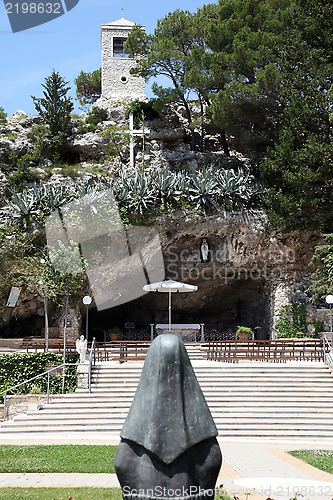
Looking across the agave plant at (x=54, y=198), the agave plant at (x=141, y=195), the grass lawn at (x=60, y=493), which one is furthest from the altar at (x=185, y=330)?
the grass lawn at (x=60, y=493)

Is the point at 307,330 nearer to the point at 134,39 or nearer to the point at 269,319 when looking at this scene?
the point at 269,319

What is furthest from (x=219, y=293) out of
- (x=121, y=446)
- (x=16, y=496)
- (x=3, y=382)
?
(x=121, y=446)

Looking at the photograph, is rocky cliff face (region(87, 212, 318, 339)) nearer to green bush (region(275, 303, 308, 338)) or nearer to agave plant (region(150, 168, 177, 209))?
green bush (region(275, 303, 308, 338))

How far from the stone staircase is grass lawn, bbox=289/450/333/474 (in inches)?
96.5

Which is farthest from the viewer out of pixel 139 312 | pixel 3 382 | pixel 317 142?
pixel 139 312

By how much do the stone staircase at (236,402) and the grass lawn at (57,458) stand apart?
2.88 metres

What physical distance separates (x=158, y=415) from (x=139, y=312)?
26795 millimetres

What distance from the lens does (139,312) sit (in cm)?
3098

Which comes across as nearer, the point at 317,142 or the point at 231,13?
the point at 317,142

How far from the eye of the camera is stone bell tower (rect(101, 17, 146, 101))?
38875 millimetres

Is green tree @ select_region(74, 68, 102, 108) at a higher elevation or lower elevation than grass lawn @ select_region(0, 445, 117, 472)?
higher

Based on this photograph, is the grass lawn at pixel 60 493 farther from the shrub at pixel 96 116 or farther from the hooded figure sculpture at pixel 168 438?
the shrub at pixel 96 116

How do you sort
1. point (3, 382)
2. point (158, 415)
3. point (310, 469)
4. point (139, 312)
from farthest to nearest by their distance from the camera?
point (139, 312) → point (3, 382) → point (310, 469) → point (158, 415)

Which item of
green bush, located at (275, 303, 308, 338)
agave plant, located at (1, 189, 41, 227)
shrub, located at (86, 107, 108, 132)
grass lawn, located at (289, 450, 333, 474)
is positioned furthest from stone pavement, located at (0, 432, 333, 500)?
shrub, located at (86, 107, 108, 132)
